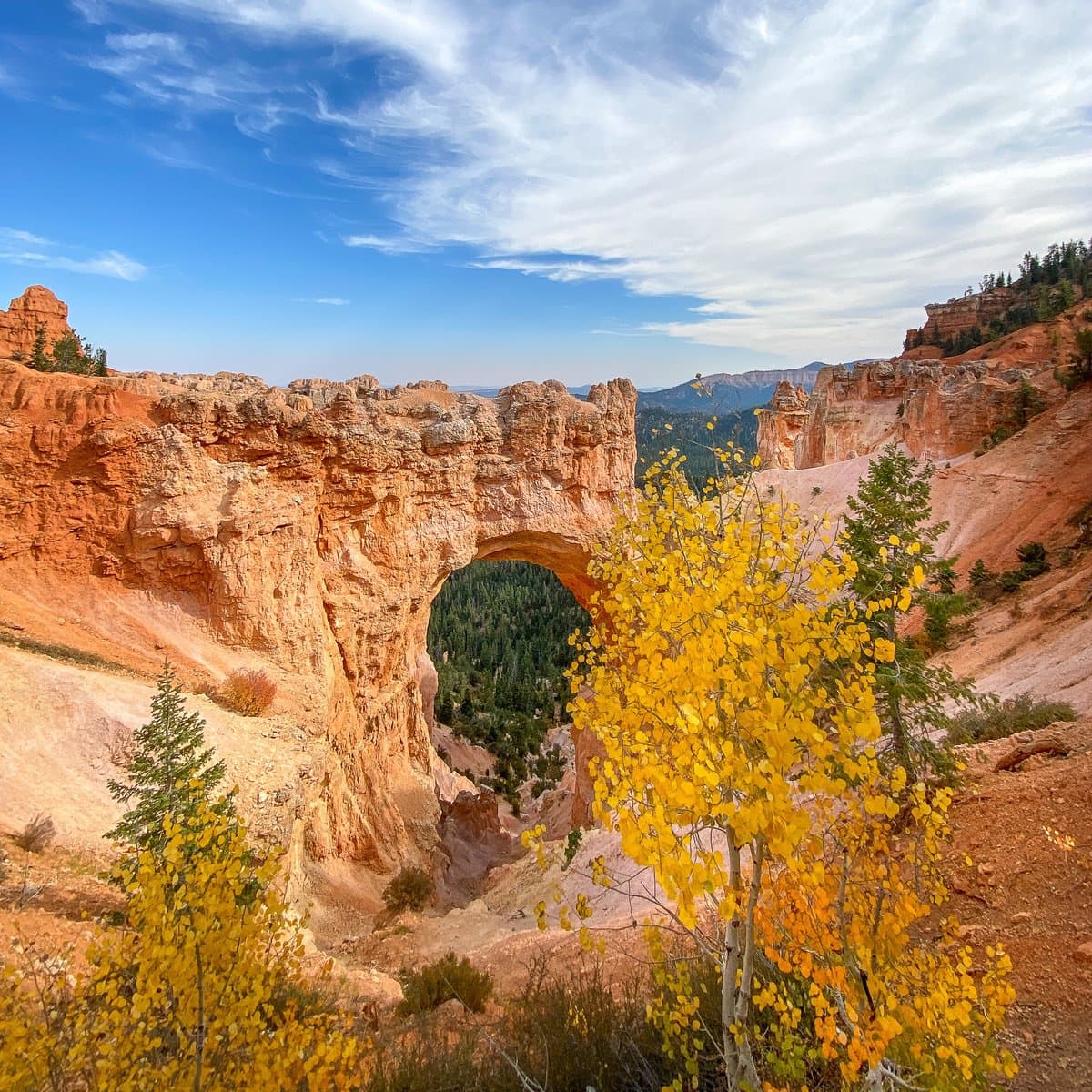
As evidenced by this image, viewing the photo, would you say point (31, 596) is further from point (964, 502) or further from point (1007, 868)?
point (964, 502)

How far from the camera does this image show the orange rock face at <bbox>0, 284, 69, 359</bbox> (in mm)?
43906

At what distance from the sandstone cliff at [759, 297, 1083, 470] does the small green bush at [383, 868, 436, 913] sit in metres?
40.4

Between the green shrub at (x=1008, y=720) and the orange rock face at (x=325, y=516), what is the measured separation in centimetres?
1324

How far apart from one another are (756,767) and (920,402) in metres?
55.6

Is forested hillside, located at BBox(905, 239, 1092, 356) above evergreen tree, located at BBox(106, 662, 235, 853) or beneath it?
above

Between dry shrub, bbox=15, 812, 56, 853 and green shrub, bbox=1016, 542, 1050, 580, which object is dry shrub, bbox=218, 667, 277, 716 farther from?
green shrub, bbox=1016, 542, 1050, 580

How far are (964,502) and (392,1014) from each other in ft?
135

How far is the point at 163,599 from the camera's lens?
14.5 meters

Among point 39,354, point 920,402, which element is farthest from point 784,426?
point 39,354

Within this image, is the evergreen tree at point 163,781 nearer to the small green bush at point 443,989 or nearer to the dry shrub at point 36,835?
the dry shrub at point 36,835

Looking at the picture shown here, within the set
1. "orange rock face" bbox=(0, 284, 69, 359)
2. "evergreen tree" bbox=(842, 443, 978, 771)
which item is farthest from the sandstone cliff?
"orange rock face" bbox=(0, 284, 69, 359)

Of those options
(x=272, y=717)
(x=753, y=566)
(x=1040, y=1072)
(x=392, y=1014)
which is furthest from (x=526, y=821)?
(x=753, y=566)

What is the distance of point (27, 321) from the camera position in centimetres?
4453

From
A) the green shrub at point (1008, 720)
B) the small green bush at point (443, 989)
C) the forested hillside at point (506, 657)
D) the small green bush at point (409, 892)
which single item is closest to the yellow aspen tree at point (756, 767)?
the small green bush at point (443, 989)
